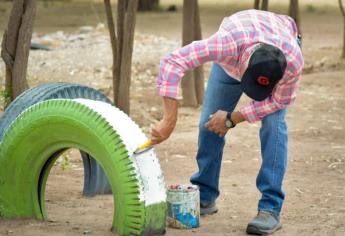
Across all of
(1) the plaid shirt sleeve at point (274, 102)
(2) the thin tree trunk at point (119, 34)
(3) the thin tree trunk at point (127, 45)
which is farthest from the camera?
(2) the thin tree trunk at point (119, 34)

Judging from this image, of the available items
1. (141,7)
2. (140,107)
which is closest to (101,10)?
(141,7)

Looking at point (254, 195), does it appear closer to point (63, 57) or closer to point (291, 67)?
point (291, 67)

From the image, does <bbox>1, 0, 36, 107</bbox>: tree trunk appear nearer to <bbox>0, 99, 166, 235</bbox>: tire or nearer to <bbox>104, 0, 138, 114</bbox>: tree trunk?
<bbox>104, 0, 138, 114</bbox>: tree trunk

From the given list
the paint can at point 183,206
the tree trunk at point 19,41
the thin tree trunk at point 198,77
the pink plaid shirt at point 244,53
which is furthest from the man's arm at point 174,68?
the thin tree trunk at point 198,77

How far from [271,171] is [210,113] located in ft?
1.50

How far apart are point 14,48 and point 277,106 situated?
2.75m

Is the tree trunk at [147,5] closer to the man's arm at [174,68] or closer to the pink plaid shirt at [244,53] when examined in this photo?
the pink plaid shirt at [244,53]

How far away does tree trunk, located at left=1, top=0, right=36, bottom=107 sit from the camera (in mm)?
6996

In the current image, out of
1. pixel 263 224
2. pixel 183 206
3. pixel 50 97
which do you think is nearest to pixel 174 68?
pixel 183 206

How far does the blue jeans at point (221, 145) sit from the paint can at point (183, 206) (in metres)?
0.26

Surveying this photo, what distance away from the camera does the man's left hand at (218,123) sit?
16.4ft

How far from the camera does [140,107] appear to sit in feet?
30.6

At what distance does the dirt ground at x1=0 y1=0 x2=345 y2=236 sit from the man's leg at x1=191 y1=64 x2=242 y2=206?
0.24 meters

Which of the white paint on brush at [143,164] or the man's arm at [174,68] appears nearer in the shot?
the man's arm at [174,68]
